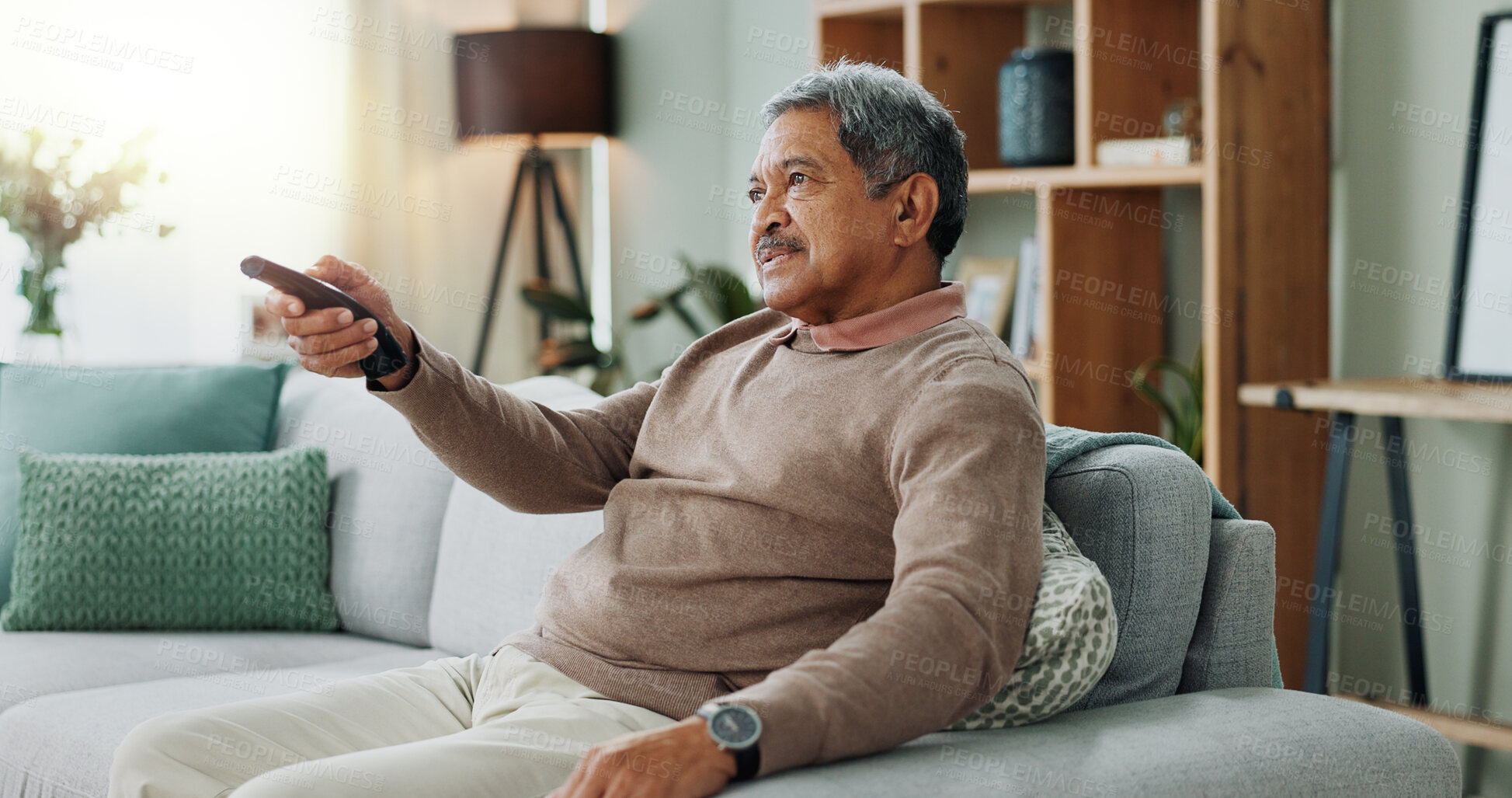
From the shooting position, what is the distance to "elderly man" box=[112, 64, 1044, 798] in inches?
43.1

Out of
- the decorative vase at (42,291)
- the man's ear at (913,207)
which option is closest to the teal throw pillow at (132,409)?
the decorative vase at (42,291)

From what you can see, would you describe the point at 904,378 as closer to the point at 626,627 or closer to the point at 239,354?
the point at 626,627

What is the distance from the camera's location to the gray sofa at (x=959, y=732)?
1163 mm

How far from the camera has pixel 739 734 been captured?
1.04 m

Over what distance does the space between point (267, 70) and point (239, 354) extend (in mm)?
761

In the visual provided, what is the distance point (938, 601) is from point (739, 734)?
0.19 metres

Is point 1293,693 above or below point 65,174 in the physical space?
below

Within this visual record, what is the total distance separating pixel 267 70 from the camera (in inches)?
143

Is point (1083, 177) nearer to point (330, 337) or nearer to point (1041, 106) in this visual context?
point (1041, 106)

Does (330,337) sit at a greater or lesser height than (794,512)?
greater

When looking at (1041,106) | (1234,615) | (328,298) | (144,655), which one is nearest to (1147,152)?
(1041,106)

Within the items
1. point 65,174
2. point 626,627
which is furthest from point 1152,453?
point 65,174

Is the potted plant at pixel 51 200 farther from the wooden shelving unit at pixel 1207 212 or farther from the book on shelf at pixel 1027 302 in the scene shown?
the book on shelf at pixel 1027 302

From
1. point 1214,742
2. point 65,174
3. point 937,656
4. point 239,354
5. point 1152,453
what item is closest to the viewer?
point 937,656
